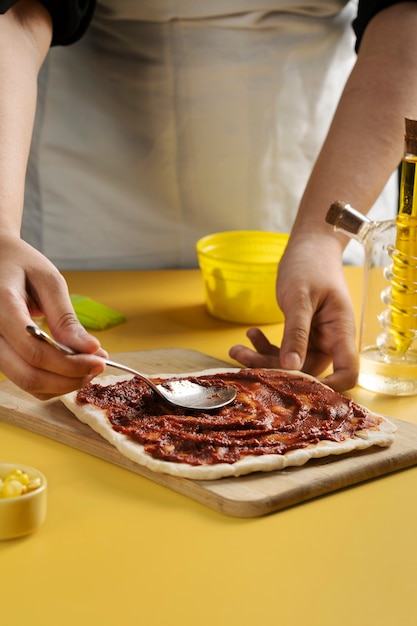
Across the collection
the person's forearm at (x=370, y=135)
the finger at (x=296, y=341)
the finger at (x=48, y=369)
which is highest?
the person's forearm at (x=370, y=135)

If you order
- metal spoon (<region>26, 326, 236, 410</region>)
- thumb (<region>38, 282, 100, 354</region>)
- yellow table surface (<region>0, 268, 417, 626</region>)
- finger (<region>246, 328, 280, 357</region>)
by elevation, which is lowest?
yellow table surface (<region>0, 268, 417, 626</region>)

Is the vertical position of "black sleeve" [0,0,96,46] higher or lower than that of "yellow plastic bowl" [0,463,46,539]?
higher

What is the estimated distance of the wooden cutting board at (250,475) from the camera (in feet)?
3.30

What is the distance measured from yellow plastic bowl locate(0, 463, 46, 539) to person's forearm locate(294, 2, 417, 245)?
2.52 ft

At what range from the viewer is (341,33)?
6.27 feet

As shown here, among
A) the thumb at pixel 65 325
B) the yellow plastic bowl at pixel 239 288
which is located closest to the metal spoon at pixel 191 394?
the thumb at pixel 65 325

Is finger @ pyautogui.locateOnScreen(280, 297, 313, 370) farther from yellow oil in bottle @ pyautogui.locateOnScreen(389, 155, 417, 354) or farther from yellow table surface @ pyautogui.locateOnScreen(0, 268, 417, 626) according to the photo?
yellow table surface @ pyautogui.locateOnScreen(0, 268, 417, 626)

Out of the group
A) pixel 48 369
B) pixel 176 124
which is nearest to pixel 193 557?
pixel 48 369

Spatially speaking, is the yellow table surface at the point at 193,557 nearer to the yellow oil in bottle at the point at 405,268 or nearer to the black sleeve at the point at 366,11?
the yellow oil in bottle at the point at 405,268

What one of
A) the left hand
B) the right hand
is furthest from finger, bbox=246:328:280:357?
the right hand

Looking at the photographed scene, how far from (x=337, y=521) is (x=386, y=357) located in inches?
16.9

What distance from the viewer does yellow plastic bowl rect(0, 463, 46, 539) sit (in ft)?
2.99

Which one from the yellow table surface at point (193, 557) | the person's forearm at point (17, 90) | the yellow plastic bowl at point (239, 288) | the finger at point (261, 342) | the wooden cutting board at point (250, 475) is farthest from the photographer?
the yellow plastic bowl at point (239, 288)

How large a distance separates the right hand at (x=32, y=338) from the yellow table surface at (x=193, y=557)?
0.35ft
